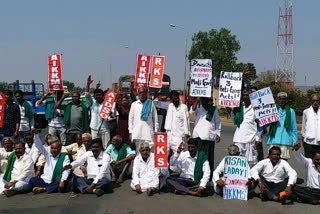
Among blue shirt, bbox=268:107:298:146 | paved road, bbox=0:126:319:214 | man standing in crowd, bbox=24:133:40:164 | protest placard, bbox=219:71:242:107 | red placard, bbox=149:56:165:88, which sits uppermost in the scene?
red placard, bbox=149:56:165:88

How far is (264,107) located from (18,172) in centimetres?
462

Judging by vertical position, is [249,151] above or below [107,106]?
below

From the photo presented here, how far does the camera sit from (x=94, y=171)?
25.2 ft

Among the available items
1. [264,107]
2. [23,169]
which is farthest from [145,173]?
[264,107]

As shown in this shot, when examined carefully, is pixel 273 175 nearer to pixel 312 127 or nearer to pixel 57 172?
pixel 312 127

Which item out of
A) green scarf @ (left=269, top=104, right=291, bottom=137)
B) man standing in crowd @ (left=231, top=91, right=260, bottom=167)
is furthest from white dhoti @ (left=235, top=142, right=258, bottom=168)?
green scarf @ (left=269, top=104, right=291, bottom=137)

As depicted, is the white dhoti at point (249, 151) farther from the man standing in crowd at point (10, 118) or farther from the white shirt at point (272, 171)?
the man standing in crowd at point (10, 118)

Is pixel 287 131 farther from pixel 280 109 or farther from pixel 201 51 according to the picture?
pixel 201 51

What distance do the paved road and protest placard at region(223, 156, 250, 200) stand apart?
0.17 m

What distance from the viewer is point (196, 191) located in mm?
7215

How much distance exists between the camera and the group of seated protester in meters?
6.87

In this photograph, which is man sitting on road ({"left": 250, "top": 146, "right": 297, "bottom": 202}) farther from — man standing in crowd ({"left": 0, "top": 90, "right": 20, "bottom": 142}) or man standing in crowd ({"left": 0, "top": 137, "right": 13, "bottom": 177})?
man standing in crowd ({"left": 0, "top": 90, "right": 20, "bottom": 142})

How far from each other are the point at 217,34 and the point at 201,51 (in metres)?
2.54

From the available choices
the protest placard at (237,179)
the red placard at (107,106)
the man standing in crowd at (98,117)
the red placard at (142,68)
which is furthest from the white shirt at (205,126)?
the red placard at (142,68)
